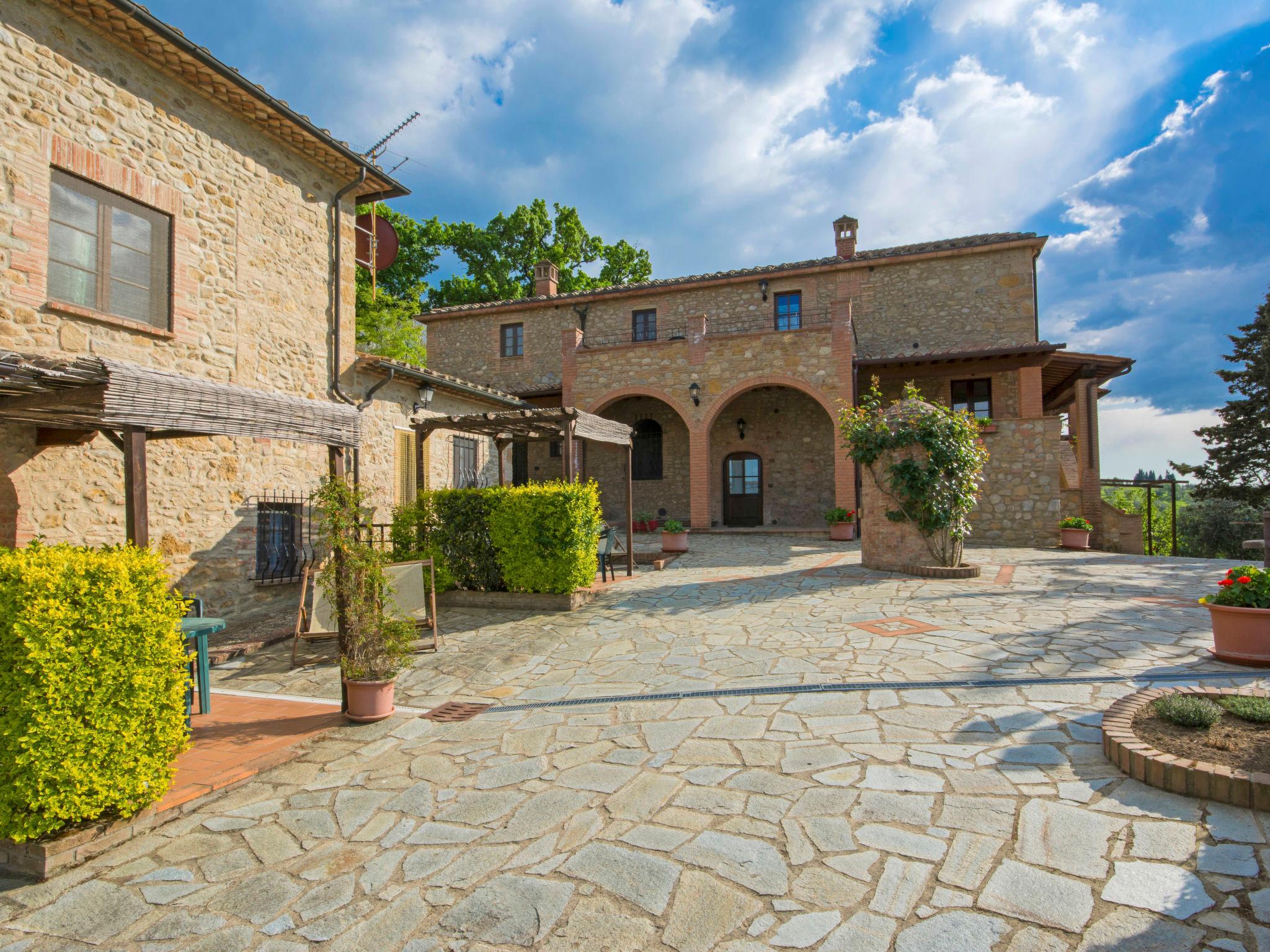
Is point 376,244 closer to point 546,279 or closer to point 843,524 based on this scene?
point 546,279

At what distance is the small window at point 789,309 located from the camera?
57.9 feet

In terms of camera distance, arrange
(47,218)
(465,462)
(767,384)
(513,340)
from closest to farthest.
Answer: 1. (47,218)
2. (465,462)
3. (767,384)
4. (513,340)

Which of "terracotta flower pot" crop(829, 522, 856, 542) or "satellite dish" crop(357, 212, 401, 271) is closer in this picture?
"satellite dish" crop(357, 212, 401, 271)

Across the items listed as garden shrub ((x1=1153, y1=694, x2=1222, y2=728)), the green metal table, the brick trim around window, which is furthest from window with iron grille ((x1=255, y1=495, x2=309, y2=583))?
garden shrub ((x1=1153, y1=694, x2=1222, y2=728))

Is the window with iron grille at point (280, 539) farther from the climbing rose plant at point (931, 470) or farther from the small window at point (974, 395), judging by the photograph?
the small window at point (974, 395)

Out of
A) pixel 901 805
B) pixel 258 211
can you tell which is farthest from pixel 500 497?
pixel 901 805

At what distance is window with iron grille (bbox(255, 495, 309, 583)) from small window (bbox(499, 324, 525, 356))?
39.4 feet

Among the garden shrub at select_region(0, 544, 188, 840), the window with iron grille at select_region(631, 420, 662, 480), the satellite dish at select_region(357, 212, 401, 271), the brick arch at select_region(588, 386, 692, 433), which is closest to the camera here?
the garden shrub at select_region(0, 544, 188, 840)

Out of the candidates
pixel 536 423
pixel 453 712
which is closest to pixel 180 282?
pixel 536 423

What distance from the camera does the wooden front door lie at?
17844 millimetres

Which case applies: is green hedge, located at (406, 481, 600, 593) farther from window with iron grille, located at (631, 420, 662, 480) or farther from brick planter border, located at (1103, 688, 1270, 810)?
window with iron grille, located at (631, 420, 662, 480)

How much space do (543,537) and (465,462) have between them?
6436 mm

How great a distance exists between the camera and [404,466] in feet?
36.1

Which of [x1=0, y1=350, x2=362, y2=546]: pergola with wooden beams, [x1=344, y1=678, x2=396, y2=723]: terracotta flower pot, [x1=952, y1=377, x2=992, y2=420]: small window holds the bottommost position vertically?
[x1=344, y1=678, x2=396, y2=723]: terracotta flower pot
